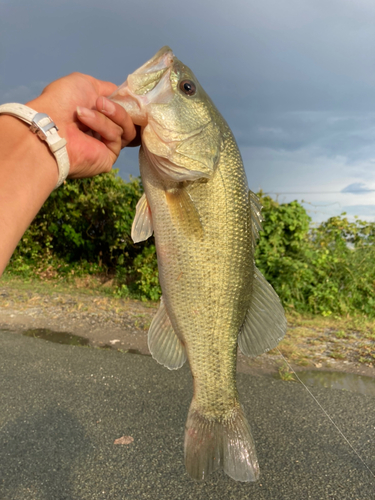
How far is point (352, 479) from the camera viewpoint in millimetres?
3137

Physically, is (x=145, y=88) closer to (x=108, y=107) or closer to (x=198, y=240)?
(x=108, y=107)

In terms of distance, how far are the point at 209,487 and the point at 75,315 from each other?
419cm

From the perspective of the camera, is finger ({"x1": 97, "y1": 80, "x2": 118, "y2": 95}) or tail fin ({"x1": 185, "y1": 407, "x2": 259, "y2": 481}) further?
finger ({"x1": 97, "y1": 80, "x2": 118, "y2": 95})

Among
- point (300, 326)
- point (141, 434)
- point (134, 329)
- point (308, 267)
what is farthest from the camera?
point (308, 267)

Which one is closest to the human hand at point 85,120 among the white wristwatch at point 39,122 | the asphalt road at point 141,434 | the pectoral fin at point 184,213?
the white wristwatch at point 39,122

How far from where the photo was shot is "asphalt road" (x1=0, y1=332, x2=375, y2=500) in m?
3.03

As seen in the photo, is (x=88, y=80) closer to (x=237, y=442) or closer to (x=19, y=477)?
(x=237, y=442)

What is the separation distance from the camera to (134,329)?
5.91 m

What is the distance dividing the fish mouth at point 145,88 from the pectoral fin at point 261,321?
913 mm

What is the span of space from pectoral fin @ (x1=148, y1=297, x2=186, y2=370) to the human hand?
2.60ft

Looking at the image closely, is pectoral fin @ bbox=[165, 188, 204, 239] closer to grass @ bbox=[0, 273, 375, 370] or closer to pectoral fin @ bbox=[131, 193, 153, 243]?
pectoral fin @ bbox=[131, 193, 153, 243]

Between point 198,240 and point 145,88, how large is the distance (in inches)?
27.9

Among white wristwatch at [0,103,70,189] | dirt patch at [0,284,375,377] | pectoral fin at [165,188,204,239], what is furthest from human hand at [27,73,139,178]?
dirt patch at [0,284,375,377]

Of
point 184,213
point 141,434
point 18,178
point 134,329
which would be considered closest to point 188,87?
point 184,213
